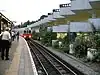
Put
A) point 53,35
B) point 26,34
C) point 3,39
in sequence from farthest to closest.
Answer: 1. point 26,34
2. point 53,35
3. point 3,39

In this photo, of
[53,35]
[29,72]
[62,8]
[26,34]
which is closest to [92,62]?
[29,72]

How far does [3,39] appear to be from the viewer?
1727 centimetres

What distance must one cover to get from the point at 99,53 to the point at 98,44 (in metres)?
1.47

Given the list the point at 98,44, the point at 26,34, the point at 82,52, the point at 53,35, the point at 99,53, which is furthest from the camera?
the point at 26,34

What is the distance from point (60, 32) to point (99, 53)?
26423mm

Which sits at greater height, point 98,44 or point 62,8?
point 62,8

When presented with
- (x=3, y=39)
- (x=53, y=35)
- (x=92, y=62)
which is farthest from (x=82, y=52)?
(x=53, y=35)

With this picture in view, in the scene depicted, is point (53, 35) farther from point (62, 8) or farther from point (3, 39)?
point (3, 39)

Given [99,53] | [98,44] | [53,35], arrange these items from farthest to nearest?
[53,35], [98,44], [99,53]

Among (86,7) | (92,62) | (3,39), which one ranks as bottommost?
(92,62)

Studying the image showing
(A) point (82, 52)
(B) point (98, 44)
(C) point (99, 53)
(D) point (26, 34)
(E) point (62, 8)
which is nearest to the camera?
(C) point (99, 53)

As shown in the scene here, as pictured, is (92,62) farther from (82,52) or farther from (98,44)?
(82,52)

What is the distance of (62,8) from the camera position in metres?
54.6

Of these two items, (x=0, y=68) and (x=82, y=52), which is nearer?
(x=0, y=68)
